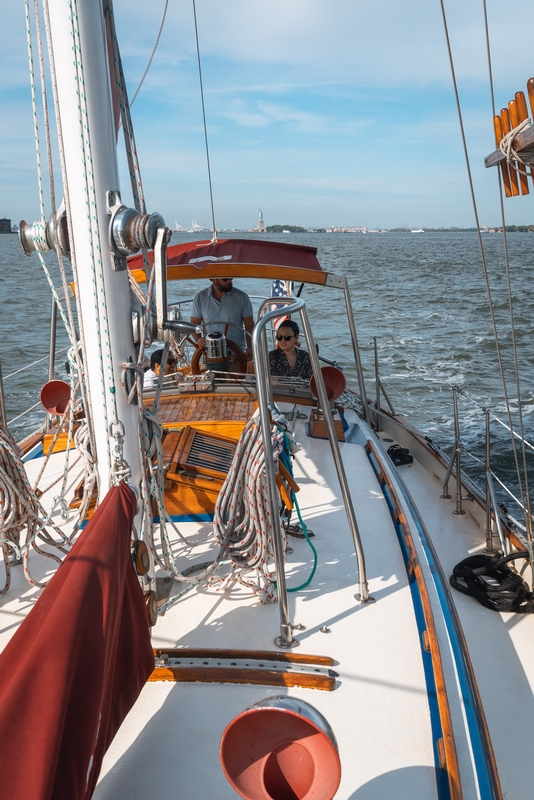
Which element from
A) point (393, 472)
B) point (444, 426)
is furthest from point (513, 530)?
point (444, 426)

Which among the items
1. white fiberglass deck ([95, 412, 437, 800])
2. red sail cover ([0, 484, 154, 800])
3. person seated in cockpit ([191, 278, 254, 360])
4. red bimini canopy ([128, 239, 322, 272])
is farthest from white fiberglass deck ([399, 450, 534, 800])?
person seated in cockpit ([191, 278, 254, 360])

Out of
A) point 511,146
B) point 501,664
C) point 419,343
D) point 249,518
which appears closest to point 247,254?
point 511,146

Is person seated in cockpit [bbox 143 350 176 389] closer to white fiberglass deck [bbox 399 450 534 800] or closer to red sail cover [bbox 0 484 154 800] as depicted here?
white fiberglass deck [bbox 399 450 534 800]

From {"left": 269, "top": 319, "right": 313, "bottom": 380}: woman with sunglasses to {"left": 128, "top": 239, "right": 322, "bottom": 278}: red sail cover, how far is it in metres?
0.70

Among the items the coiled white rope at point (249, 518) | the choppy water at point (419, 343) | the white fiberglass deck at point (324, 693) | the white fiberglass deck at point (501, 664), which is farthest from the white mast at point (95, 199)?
the choppy water at point (419, 343)

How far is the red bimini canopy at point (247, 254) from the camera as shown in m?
4.62

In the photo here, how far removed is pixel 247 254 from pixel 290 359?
1.10 m

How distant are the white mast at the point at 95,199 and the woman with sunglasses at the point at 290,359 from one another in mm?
3296

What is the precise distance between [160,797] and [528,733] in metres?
1.70

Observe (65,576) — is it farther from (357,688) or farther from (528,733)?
(528,733)

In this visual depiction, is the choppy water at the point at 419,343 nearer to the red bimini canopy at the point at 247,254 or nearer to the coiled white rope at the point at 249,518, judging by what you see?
the red bimini canopy at the point at 247,254

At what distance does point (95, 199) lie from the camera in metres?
1.83

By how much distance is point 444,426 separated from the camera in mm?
8711

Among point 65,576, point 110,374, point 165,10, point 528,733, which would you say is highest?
point 165,10
